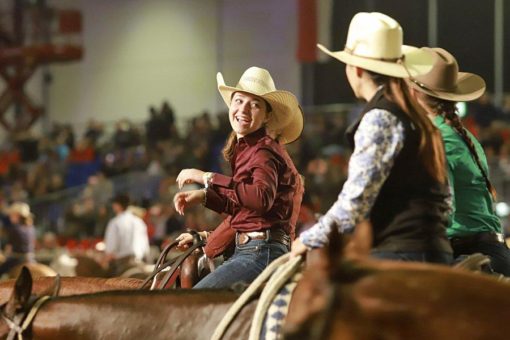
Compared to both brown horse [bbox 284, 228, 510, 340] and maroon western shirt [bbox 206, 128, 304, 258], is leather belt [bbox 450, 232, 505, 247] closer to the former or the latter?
maroon western shirt [bbox 206, 128, 304, 258]

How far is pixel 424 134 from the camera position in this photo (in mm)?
3811

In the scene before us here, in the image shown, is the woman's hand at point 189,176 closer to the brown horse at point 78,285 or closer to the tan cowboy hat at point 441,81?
the tan cowboy hat at point 441,81

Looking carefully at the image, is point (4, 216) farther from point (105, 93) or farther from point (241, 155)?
point (241, 155)

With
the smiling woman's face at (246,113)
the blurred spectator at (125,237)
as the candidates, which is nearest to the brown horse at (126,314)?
the smiling woman's face at (246,113)

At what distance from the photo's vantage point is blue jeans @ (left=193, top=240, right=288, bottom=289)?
4.86 metres

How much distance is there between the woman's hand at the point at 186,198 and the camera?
195 inches

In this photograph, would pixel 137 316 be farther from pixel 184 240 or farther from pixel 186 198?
pixel 184 240

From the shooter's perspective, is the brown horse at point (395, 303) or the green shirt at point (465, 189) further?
the green shirt at point (465, 189)


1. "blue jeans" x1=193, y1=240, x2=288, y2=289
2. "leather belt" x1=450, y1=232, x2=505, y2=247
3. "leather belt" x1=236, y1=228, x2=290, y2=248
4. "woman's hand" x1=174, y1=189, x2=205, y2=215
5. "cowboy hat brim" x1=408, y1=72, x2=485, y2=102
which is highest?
"cowboy hat brim" x1=408, y1=72, x2=485, y2=102

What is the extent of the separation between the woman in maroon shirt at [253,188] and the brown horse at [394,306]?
212 centimetres

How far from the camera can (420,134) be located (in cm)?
381

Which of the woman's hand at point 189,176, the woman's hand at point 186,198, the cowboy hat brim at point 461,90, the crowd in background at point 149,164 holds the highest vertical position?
the cowboy hat brim at point 461,90

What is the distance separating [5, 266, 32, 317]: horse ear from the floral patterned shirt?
1050 mm

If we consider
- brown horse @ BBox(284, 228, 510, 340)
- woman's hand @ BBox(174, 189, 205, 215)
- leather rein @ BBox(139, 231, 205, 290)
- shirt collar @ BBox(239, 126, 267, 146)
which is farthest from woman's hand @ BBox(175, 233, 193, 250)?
brown horse @ BBox(284, 228, 510, 340)
